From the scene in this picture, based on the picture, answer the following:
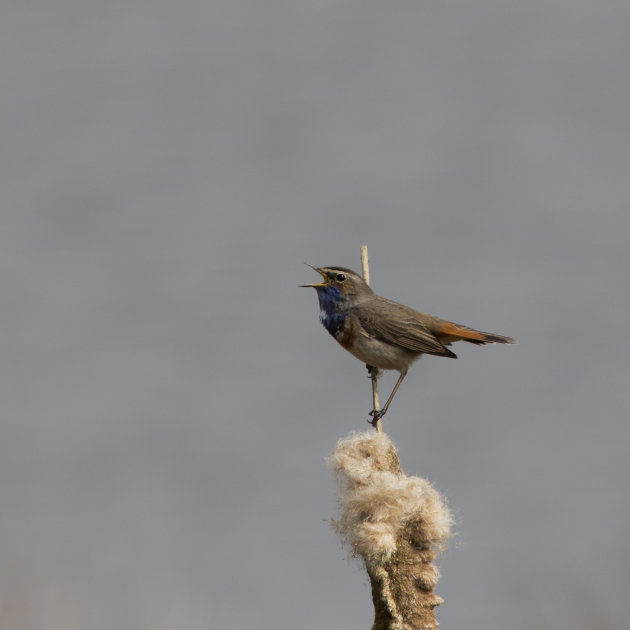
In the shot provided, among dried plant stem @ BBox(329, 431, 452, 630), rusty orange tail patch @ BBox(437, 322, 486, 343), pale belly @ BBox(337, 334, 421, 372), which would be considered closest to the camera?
dried plant stem @ BBox(329, 431, 452, 630)

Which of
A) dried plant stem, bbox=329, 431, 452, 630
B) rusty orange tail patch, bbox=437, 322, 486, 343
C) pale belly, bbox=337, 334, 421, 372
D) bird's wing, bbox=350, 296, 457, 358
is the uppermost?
rusty orange tail patch, bbox=437, 322, 486, 343

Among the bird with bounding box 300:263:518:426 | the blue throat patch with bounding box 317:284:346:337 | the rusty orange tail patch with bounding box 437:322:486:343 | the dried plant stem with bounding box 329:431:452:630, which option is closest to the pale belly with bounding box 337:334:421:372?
the bird with bounding box 300:263:518:426

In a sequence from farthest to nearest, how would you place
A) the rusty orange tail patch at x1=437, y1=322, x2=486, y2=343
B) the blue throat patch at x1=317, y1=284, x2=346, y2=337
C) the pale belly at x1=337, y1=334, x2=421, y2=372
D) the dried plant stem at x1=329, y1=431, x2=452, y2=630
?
the rusty orange tail patch at x1=437, y1=322, x2=486, y2=343
the blue throat patch at x1=317, y1=284, x2=346, y2=337
the pale belly at x1=337, y1=334, x2=421, y2=372
the dried plant stem at x1=329, y1=431, x2=452, y2=630

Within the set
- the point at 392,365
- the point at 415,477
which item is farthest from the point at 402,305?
the point at 415,477

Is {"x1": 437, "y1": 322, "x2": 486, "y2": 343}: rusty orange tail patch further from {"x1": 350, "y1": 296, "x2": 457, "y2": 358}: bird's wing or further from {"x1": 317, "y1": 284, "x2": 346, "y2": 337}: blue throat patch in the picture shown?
{"x1": 317, "y1": 284, "x2": 346, "y2": 337}: blue throat patch

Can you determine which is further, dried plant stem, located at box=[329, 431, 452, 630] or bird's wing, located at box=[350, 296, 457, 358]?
bird's wing, located at box=[350, 296, 457, 358]

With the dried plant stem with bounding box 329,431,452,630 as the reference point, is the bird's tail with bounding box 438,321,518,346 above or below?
above

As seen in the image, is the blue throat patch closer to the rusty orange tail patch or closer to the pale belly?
the pale belly

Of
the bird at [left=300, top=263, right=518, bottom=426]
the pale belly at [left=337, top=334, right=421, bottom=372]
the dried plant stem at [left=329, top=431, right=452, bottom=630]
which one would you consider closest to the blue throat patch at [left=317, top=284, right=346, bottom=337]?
the bird at [left=300, top=263, right=518, bottom=426]

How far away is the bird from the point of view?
775 cm

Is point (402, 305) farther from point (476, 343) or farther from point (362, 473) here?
point (362, 473)

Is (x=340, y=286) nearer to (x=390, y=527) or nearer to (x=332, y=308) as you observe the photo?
(x=332, y=308)

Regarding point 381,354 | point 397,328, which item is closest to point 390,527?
point 381,354

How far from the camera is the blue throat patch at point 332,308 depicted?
7967 millimetres
